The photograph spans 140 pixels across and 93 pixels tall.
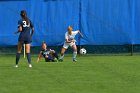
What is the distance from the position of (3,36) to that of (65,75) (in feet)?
40.8

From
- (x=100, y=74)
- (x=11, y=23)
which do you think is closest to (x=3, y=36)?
(x=11, y=23)

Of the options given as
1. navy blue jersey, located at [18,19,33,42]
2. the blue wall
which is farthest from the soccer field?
the blue wall

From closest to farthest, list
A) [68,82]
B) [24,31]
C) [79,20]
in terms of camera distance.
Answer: [68,82] → [24,31] → [79,20]

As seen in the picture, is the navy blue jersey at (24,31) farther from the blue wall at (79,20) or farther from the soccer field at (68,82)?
the blue wall at (79,20)

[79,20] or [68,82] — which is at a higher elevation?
[79,20]

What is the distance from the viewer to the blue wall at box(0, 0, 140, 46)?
25125 mm

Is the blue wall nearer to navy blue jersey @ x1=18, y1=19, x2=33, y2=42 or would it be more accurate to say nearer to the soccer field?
navy blue jersey @ x1=18, y1=19, x2=33, y2=42

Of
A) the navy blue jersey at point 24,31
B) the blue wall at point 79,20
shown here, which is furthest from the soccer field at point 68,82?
the blue wall at point 79,20

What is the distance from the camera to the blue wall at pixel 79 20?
2512 centimetres

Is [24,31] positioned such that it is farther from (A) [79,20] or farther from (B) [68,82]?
(A) [79,20]

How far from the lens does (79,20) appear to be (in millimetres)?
25297

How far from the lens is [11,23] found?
2519 centimetres

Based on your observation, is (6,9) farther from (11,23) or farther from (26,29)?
(26,29)

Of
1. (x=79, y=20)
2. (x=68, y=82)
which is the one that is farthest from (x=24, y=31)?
(x=79, y=20)
